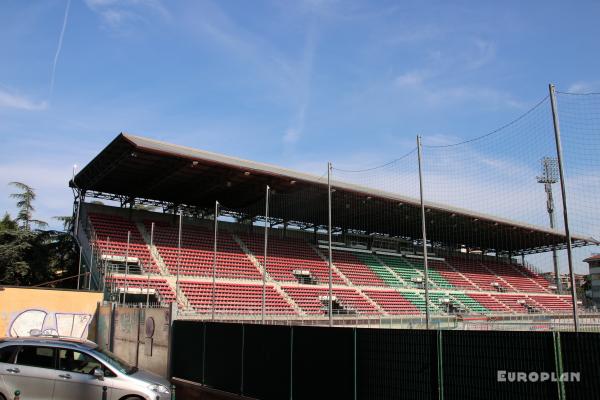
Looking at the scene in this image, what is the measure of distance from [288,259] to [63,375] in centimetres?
3029

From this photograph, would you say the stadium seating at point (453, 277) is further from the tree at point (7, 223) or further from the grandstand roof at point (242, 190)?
the tree at point (7, 223)

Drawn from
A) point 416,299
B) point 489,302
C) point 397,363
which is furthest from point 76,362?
point 489,302

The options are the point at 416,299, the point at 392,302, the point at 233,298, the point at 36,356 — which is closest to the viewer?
the point at 36,356

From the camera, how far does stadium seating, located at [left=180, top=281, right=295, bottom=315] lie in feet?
99.4

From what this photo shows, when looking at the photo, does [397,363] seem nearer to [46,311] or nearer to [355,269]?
[46,311]

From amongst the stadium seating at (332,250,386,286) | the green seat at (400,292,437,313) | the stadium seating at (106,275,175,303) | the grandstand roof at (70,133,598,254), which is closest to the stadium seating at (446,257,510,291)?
the grandstand roof at (70,133,598,254)

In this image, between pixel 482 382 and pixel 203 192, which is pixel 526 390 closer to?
pixel 482 382

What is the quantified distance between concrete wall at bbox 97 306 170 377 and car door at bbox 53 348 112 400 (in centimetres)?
527

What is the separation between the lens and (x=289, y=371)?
10.8 meters

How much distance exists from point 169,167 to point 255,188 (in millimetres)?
6391

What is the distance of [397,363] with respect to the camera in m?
8.53

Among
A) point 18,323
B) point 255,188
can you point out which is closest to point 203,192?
point 255,188

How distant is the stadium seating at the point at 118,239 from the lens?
105 ft

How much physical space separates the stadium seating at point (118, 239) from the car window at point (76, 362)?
2016 centimetres
